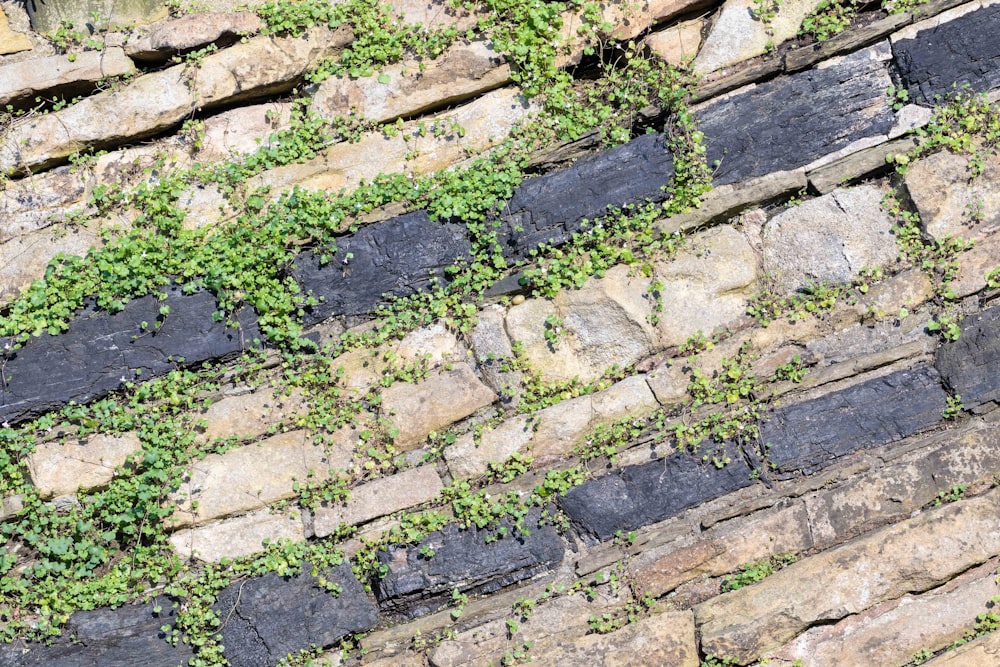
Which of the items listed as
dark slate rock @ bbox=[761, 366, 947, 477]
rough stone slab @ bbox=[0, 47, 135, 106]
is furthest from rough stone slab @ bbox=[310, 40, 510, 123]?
dark slate rock @ bbox=[761, 366, 947, 477]

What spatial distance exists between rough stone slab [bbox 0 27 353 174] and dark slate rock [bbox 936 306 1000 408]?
404cm

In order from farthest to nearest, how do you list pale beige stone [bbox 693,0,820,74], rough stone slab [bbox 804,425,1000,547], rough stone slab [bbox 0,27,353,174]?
pale beige stone [bbox 693,0,820,74]
rough stone slab [bbox 0,27,353,174]
rough stone slab [bbox 804,425,1000,547]

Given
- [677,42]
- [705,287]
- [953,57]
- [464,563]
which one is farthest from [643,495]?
[953,57]

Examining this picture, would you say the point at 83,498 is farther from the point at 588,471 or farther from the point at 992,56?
the point at 992,56

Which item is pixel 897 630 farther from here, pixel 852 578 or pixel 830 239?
pixel 830 239

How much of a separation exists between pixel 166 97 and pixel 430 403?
2.51 meters

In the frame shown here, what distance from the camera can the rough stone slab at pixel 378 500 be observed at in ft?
16.4

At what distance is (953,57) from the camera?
541 cm

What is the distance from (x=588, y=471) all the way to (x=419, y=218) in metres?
1.78

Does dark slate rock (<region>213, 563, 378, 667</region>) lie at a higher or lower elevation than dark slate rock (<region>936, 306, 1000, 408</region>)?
lower

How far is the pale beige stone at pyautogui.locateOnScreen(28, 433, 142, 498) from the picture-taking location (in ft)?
16.4

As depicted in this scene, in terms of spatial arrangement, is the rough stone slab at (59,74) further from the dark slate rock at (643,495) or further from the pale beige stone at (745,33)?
the dark slate rock at (643,495)

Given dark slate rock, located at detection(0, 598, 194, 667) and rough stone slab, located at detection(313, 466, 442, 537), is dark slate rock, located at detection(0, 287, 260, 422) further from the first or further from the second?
dark slate rock, located at detection(0, 598, 194, 667)

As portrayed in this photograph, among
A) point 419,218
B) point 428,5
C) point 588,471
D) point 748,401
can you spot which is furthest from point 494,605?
point 428,5
